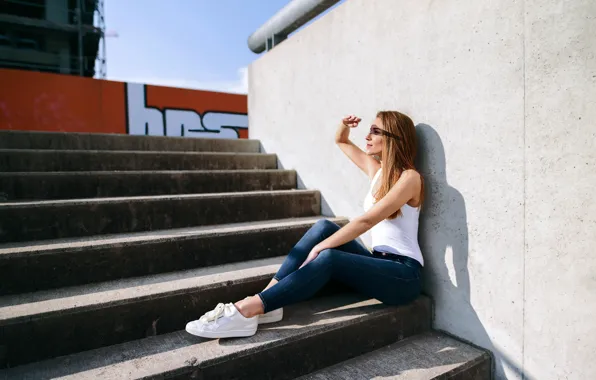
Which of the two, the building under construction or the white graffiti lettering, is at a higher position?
the building under construction

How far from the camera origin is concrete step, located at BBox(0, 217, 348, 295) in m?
1.79

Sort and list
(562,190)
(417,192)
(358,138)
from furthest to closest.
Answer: (358,138) → (417,192) → (562,190)

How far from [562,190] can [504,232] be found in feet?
1.11

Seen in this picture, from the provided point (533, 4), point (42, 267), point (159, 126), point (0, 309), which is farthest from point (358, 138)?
point (159, 126)

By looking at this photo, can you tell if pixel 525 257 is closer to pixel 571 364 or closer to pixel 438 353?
pixel 571 364

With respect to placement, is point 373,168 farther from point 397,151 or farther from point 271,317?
point 271,317

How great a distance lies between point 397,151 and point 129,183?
2.13m

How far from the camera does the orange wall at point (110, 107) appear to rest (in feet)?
20.2

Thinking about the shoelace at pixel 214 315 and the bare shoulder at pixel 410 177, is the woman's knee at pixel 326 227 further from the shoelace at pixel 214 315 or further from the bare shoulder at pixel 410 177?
the shoelace at pixel 214 315

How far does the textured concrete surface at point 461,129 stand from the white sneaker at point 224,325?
1.19 m

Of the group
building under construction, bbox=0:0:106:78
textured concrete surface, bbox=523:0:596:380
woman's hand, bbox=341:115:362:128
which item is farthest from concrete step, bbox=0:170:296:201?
building under construction, bbox=0:0:106:78

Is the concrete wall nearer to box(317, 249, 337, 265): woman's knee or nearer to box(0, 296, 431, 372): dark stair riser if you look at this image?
box(0, 296, 431, 372): dark stair riser

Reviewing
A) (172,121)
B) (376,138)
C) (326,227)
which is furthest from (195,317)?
(172,121)

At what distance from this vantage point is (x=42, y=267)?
182cm
